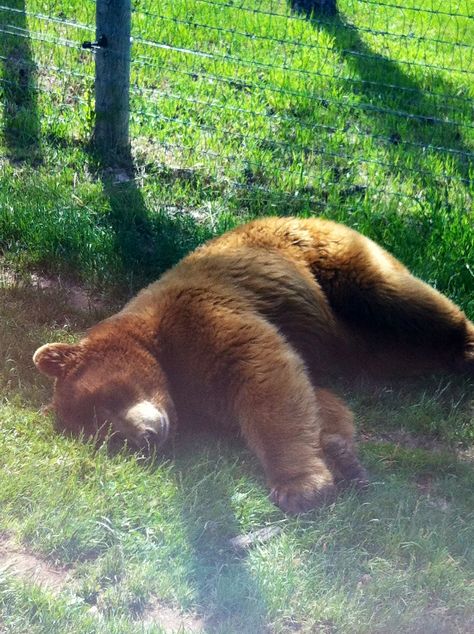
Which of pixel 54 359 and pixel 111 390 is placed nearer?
pixel 111 390

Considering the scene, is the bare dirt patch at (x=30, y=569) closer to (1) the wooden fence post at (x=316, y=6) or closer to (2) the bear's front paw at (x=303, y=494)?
(2) the bear's front paw at (x=303, y=494)

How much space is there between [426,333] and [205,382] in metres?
1.50

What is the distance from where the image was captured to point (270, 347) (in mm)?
4602

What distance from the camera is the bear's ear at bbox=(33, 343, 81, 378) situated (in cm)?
463

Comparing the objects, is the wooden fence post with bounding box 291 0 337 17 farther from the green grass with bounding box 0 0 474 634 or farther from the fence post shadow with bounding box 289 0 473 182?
the fence post shadow with bounding box 289 0 473 182

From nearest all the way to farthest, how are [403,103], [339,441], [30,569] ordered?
[30,569]
[339,441]
[403,103]

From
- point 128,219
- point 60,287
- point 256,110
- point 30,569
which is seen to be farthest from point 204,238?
point 30,569

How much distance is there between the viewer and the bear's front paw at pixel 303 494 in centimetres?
398

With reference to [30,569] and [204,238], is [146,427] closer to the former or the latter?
[30,569]

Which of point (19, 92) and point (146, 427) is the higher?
point (19, 92)

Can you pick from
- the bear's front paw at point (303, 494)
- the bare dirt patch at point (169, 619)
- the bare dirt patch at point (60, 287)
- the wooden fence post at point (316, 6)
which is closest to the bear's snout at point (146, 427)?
the bear's front paw at point (303, 494)

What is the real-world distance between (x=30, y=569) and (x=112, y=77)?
4544 mm

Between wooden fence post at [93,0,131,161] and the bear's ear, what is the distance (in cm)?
304

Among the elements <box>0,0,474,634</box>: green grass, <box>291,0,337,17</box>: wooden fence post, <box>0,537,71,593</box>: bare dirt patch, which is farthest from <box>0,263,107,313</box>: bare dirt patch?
<box>291,0,337,17</box>: wooden fence post
